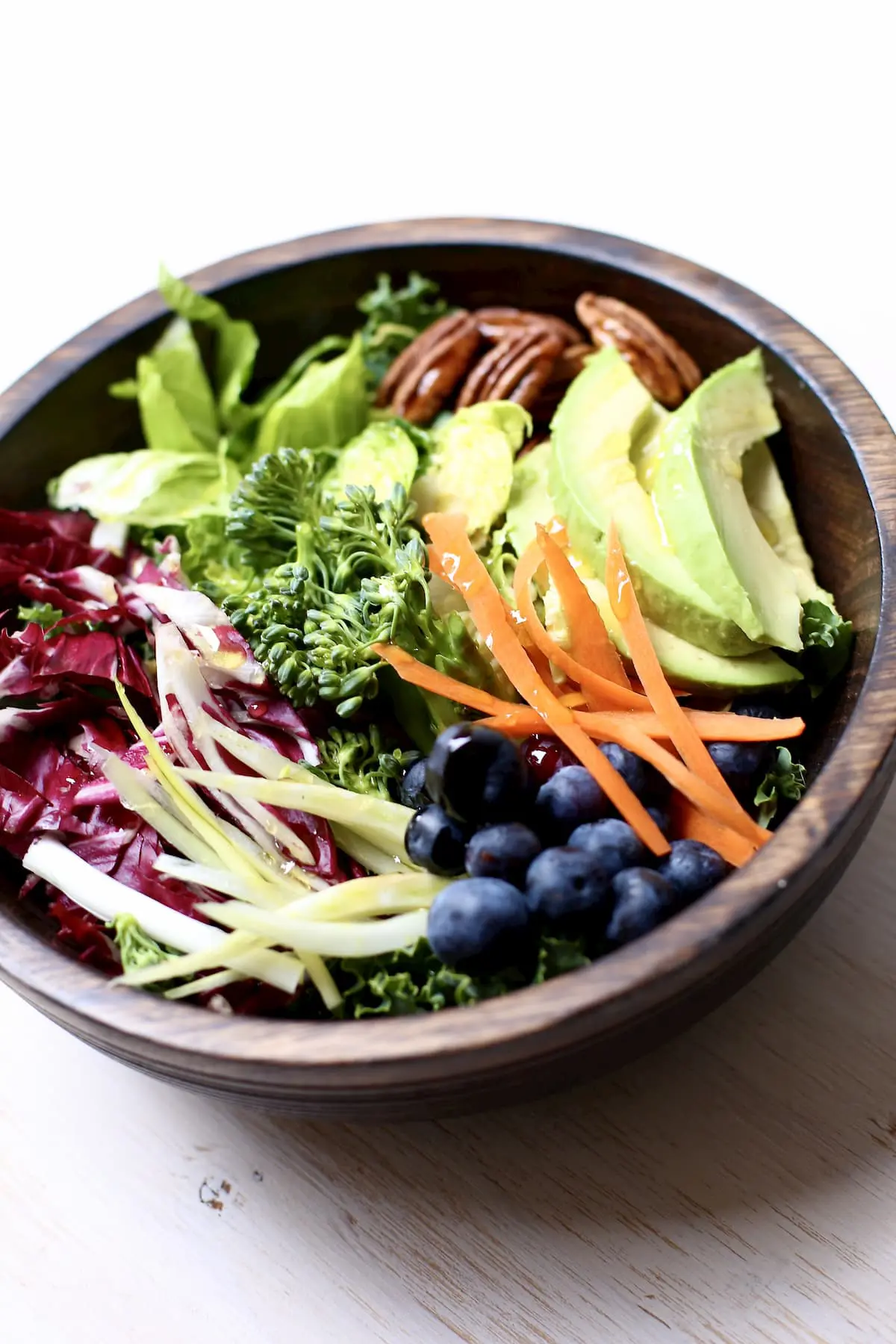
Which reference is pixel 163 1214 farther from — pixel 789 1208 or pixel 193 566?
pixel 193 566

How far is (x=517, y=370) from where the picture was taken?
6.95 feet

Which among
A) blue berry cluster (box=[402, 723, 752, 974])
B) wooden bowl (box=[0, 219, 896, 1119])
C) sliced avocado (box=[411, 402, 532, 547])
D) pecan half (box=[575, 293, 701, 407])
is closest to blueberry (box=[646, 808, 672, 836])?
blue berry cluster (box=[402, 723, 752, 974])

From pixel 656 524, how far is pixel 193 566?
83cm

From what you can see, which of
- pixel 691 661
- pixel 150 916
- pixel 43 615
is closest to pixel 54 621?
pixel 43 615

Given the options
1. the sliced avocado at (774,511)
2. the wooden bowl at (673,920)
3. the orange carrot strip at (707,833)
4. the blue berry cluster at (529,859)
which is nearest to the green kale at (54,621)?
the wooden bowl at (673,920)

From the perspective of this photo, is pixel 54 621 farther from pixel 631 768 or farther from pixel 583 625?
pixel 631 768

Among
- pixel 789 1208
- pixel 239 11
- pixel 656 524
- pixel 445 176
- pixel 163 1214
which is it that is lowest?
pixel 163 1214

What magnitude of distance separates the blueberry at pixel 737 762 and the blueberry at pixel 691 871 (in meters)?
0.16

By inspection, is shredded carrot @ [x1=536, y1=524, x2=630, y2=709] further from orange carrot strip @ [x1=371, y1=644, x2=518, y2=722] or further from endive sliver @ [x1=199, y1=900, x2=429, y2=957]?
endive sliver @ [x1=199, y1=900, x2=429, y2=957]

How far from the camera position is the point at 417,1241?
155 cm

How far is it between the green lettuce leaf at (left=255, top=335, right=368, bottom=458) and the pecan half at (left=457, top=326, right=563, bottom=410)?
0.69ft

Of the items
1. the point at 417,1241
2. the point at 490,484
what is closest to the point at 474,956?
the point at 417,1241

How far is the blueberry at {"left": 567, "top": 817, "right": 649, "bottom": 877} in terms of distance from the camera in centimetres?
141

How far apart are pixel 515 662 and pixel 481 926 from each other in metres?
0.43
